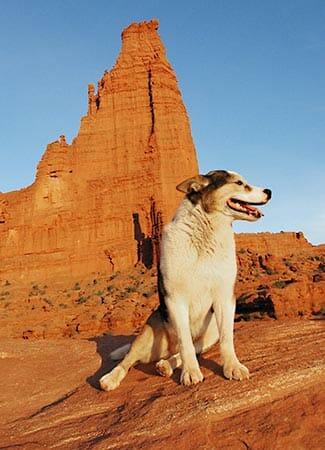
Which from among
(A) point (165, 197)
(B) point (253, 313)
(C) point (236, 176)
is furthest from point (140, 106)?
(C) point (236, 176)

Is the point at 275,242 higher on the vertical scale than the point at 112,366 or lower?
higher

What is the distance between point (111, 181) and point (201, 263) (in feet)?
182

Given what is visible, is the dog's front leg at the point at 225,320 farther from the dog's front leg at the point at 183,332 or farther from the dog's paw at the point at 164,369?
the dog's paw at the point at 164,369

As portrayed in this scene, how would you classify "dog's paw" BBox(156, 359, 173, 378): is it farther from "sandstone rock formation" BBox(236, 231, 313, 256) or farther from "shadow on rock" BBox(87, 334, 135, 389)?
"sandstone rock formation" BBox(236, 231, 313, 256)

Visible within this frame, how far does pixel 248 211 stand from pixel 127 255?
50968 millimetres

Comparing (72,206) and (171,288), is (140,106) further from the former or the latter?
(171,288)

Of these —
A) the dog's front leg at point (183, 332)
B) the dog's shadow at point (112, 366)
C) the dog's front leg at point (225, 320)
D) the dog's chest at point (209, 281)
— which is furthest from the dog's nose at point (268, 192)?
the dog's shadow at point (112, 366)

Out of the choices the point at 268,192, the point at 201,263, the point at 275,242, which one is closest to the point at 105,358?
the point at 201,263

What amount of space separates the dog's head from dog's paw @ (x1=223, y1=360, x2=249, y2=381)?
1.42 meters

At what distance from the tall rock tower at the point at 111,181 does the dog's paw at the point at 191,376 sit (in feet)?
162

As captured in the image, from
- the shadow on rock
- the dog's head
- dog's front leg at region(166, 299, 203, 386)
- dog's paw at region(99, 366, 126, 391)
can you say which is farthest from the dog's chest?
the shadow on rock

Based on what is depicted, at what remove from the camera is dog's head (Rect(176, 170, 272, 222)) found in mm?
5016

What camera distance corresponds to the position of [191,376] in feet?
14.9

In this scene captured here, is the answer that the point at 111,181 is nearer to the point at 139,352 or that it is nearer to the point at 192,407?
the point at 139,352
